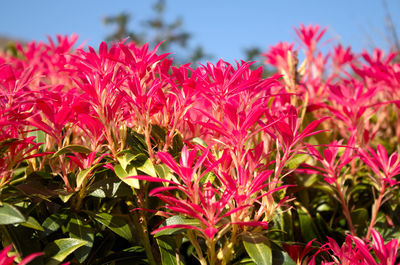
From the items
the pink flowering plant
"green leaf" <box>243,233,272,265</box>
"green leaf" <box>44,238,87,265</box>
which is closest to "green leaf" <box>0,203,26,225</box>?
the pink flowering plant

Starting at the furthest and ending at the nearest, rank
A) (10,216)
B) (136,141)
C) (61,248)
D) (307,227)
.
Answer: (307,227) < (136,141) < (61,248) < (10,216)

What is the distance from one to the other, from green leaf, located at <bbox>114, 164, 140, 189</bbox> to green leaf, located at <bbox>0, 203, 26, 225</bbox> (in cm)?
21

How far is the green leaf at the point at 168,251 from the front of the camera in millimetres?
912

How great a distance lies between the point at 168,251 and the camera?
3.04 ft

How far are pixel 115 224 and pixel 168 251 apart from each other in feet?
0.48

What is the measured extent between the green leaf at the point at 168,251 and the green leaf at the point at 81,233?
161 millimetres

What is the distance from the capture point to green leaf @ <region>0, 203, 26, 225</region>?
0.74 meters

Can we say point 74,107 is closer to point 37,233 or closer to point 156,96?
point 156,96

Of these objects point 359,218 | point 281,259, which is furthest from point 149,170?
point 359,218

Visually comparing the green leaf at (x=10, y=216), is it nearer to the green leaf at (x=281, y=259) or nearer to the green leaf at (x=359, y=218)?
the green leaf at (x=281, y=259)

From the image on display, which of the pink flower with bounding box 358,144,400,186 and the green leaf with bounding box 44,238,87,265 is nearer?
the green leaf with bounding box 44,238,87,265

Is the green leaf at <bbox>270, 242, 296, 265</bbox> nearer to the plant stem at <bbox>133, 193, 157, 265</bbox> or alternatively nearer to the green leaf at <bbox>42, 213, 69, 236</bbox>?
the plant stem at <bbox>133, 193, 157, 265</bbox>

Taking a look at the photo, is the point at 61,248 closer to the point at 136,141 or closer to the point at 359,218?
the point at 136,141

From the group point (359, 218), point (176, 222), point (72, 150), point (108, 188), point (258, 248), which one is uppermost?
point (72, 150)
